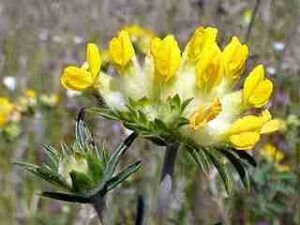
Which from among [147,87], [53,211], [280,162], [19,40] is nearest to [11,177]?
[53,211]

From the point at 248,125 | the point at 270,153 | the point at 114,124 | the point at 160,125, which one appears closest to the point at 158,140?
the point at 160,125

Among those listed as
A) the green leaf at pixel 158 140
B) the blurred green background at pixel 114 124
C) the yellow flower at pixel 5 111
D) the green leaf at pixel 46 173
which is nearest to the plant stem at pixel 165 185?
the green leaf at pixel 158 140

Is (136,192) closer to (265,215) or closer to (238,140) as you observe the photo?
(265,215)

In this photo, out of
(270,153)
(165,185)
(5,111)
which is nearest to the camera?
(165,185)

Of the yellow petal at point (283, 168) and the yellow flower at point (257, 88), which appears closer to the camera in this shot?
the yellow flower at point (257, 88)

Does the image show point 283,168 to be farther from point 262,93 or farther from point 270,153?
point 262,93

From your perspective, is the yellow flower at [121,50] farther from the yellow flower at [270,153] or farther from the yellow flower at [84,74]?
the yellow flower at [270,153]

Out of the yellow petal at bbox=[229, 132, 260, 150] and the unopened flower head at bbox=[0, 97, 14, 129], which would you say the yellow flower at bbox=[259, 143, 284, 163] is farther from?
the yellow petal at bbox=[229, 132, 260, 150]
